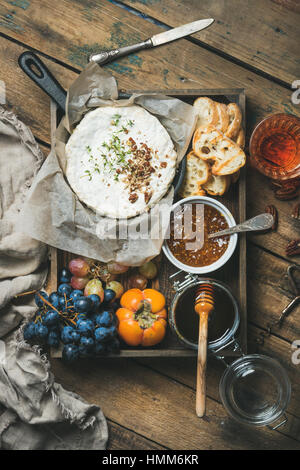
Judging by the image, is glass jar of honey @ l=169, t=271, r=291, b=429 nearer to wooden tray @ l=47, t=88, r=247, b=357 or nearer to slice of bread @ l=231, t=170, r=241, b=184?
wooden tray @ l=47, t=88, r=247, b=357

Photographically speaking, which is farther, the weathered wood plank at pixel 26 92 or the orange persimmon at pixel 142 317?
the weathered wood plank at pixel 26 92

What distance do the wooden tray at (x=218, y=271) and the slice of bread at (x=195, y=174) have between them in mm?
76

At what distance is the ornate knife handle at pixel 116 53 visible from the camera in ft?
3.68

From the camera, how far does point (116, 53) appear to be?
3.69 ft

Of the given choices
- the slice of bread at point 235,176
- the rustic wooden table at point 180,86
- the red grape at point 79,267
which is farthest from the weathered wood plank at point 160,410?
the slice of bread at point 235,176

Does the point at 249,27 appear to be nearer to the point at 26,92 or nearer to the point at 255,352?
the point at 26,92

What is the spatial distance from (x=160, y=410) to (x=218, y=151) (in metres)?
0.69

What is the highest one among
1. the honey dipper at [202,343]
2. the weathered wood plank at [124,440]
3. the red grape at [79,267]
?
the red grape at [79,267]

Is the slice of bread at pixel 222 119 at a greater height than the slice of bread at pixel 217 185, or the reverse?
the slice of bread at pixel 222 119

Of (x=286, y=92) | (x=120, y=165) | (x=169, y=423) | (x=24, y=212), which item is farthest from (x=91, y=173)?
(x=169, y=423)

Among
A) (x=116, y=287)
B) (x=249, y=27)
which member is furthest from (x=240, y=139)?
(x=116, y=287)

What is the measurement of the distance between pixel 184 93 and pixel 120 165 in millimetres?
240

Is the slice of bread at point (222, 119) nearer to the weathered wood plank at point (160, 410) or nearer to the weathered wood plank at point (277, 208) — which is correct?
the weathered wood plank at point (277, 208)
